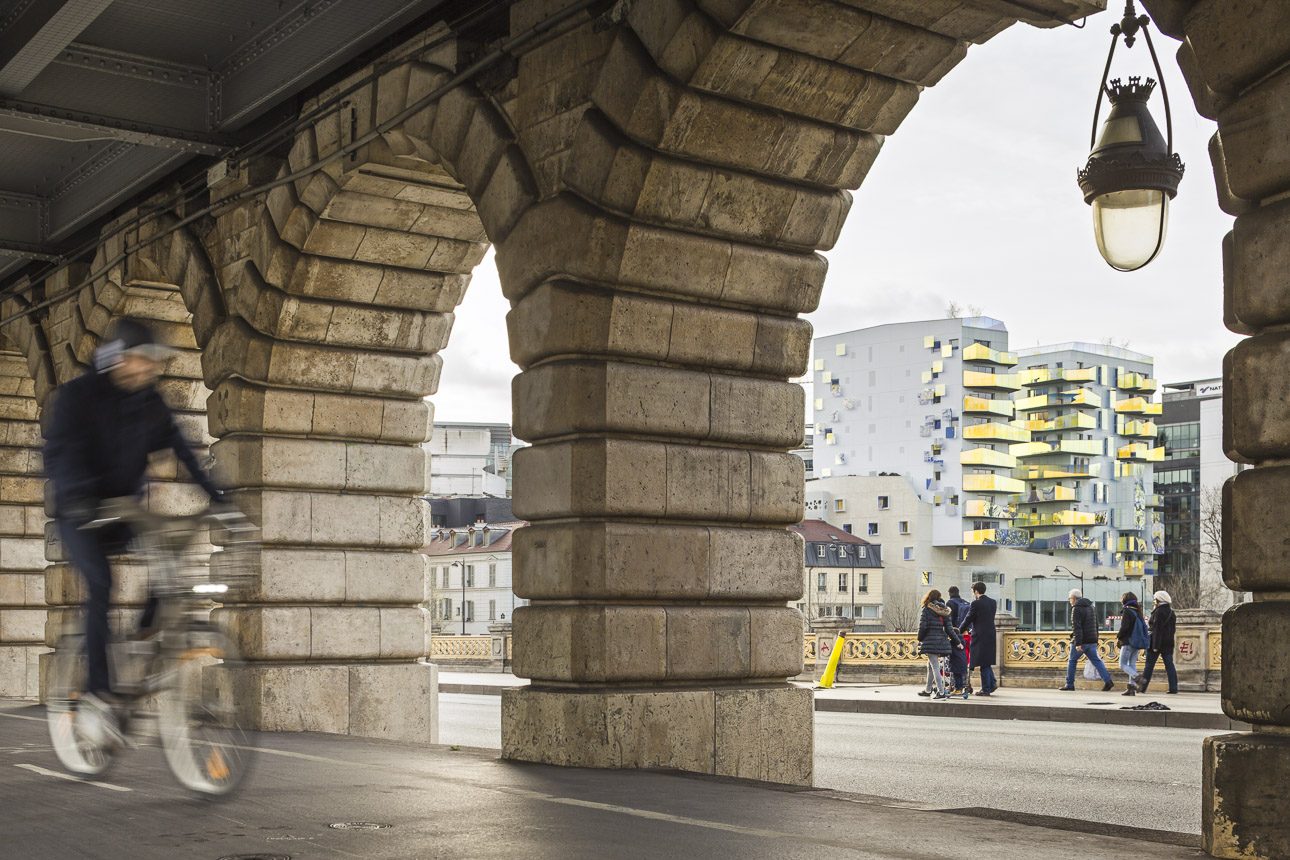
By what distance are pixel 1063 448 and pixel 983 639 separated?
101 meters

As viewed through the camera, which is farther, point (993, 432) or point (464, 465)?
point (464, 465)

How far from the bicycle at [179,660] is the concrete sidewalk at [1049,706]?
334 inches

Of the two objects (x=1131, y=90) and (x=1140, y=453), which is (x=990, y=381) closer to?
(x=1140, y=453)

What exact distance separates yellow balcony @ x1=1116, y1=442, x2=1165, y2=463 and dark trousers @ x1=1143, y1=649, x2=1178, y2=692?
103715 mm

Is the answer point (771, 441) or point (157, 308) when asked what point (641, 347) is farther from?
point (157, 308)

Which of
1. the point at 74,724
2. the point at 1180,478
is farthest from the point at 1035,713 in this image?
the point at 1180,478

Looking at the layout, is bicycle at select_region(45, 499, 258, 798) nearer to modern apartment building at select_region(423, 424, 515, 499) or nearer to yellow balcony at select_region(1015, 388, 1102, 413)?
modern apartment building at select_region(423, 424, 515, 499)

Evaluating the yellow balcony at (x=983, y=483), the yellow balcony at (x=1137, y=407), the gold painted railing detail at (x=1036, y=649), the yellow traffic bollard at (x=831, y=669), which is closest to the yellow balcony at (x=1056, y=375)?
the yellow balcony at (x=1137, y=407)

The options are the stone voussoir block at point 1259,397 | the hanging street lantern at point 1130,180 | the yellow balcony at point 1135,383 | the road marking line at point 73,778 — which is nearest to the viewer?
the stone voussoir block at point 1259,397

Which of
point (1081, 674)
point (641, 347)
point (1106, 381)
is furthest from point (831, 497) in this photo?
point (641, 347)

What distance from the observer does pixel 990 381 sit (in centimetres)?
10700

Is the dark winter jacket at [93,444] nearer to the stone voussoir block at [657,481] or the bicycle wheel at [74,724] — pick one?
the bicycle wheel at [74,724]

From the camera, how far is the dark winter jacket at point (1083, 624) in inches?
818

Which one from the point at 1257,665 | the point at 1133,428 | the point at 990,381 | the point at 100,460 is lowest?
the point at 1257,665
